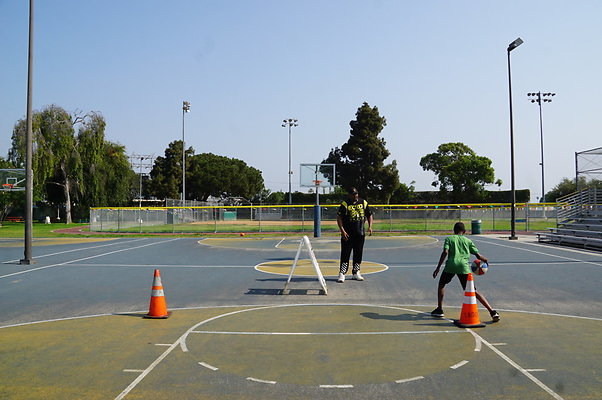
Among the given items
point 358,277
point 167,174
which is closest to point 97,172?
point 167,174

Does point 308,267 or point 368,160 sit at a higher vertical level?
point 368,160

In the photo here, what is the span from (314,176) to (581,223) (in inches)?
687

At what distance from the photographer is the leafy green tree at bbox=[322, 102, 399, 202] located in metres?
60.8

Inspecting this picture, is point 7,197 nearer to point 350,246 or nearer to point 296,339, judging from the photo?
point 350,246

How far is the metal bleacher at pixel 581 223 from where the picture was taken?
2125 centimetres

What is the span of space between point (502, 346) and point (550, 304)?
134 inches

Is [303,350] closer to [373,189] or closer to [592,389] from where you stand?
[592,389]

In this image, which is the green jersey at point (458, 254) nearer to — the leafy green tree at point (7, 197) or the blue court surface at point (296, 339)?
the blue court surface at point (296, 339)

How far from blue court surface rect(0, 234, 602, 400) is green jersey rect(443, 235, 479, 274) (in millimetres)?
811

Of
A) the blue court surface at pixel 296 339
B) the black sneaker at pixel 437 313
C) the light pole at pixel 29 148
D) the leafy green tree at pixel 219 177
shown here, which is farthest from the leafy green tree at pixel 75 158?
the black sneaker at pixel 437 313

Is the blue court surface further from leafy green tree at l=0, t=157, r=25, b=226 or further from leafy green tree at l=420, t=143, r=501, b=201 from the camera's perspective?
leafy green tree at l=420, t=143, r=501, b=201

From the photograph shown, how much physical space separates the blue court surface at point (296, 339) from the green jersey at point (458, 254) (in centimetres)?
81

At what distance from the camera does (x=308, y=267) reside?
46.8 ft

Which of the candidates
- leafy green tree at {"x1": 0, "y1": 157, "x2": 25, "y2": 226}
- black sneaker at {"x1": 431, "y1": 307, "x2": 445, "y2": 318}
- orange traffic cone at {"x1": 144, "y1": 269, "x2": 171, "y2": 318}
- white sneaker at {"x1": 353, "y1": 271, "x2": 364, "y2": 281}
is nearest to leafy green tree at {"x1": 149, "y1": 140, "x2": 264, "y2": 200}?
leafy green tree at {"x1": 0, "y1": 157, "x2": 25, "y2": 226}
